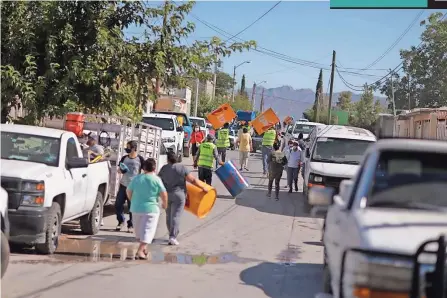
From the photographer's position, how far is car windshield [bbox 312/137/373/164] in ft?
56.9

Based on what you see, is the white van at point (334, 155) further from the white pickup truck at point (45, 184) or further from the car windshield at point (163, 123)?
the car windshield at point (163, 123)

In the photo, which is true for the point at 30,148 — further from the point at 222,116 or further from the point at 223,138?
the point at 222,116

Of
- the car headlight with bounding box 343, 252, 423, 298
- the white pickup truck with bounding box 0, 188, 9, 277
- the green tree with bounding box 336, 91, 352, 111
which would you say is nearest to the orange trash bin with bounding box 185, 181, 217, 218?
the white pickup truck with bounding box 0, 188, 9, 277

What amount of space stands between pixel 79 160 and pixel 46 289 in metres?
2.82

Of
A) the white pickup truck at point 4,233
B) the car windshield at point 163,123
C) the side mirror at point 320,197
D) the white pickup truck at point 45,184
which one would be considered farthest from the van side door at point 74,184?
the car windshield at point 163,123

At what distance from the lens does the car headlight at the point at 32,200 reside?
949 centimetres

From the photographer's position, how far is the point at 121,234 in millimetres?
12672

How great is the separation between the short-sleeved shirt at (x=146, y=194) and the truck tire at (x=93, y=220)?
2190 mm

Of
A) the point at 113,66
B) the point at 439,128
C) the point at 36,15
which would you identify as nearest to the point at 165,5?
the point at 113,66

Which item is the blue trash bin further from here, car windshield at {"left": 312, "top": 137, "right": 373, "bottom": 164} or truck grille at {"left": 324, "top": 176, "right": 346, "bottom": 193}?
truck grille at {"left": 324, "top": 176, "right": 346, "bottom": 193}

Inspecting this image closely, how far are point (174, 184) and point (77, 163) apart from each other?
1757 millimetres

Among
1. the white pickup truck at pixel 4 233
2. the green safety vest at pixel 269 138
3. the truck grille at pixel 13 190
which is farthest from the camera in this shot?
the green safety vest at pixel 269 138

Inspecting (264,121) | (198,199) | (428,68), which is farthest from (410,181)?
(428,68)

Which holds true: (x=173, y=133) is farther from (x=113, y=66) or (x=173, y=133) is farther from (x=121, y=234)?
(x=121, y=234)
